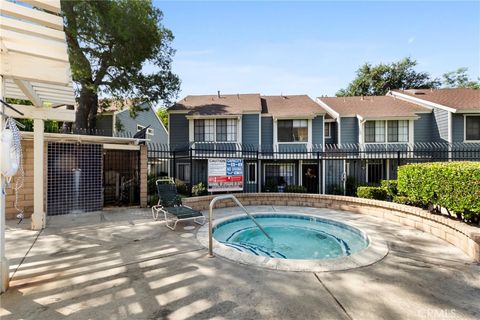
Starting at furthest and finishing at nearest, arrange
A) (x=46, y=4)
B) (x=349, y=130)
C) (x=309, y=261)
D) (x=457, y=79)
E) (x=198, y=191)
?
(x=457, y=79), (x=349, y=130), (x=198, y=191), (x=309, y=261), (x=46, y=4)

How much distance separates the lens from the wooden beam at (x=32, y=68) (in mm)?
3631

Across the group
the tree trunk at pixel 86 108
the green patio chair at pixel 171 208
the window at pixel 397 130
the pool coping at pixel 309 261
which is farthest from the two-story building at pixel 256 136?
the pool coping at pixel 309 261

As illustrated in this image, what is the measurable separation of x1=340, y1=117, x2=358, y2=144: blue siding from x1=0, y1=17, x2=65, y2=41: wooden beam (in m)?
17.7

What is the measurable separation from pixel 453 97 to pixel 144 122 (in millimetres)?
26442

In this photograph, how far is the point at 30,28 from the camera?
12.2ft

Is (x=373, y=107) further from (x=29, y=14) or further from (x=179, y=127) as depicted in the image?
(x=29, y=14)

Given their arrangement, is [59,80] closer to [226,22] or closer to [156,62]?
[226,22]

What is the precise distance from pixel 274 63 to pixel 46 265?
15.2 m

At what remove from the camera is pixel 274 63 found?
15711mm

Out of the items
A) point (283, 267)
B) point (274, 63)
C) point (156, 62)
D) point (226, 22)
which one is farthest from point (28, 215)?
point (274, 63)

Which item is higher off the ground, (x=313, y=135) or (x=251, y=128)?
(x=251, y=128)

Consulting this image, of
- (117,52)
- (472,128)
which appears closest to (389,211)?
(472,128)

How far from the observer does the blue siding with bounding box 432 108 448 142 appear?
16.4 metres
